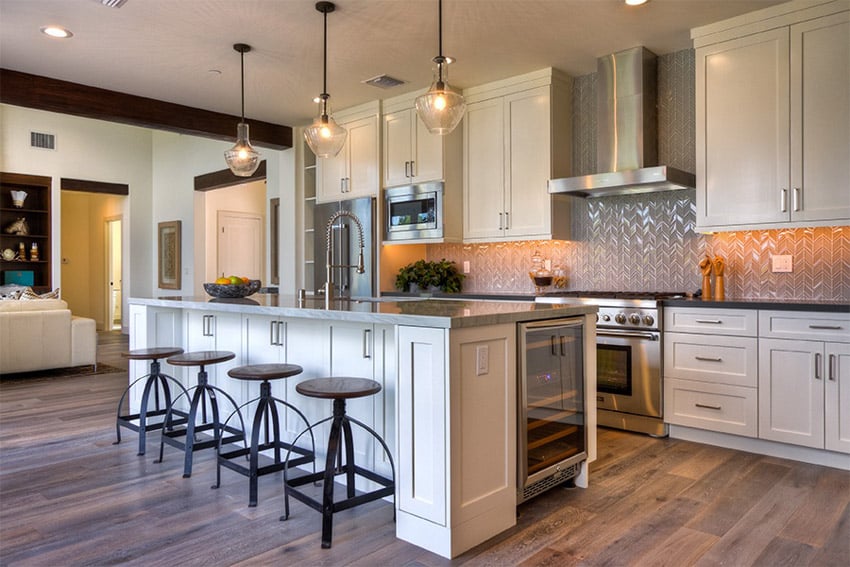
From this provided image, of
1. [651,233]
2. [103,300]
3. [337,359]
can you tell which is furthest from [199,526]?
[103,300]

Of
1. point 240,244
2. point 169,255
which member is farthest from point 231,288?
point 169,255

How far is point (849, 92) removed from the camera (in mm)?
3391

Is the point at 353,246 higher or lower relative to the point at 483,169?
lower

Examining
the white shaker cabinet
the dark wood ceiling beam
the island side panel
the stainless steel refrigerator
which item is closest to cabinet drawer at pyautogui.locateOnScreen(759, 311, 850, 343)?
the white shaker cabinet

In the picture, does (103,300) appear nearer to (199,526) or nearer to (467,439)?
(199,526)

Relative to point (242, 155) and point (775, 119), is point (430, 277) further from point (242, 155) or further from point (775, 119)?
point (775, 119)

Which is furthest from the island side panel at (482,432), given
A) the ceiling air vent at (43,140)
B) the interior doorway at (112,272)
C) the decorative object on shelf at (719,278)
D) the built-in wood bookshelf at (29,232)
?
the interior doorway at (112,272)

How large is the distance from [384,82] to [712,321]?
10.7 feet

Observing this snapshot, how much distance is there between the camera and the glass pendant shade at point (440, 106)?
3.25 metres

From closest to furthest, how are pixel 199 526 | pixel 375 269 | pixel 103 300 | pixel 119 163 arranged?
pixel 199 526
pixel 375 269
pixel 119 163
pixel 103 300

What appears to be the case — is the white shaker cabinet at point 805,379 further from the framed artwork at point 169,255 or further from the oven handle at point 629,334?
the framed artwork at point 169,255

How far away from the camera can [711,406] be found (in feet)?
12.0

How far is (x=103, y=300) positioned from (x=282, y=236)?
6.26 meters

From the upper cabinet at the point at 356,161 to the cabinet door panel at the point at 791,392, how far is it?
368 cm
